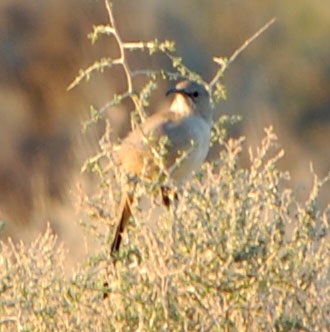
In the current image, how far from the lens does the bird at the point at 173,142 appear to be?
16.0 ft

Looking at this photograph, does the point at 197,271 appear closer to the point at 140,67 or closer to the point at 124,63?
the point at 124,63

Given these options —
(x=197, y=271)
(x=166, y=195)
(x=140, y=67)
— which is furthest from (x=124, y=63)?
(x=140, y=67)

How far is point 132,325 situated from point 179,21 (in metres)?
12.6

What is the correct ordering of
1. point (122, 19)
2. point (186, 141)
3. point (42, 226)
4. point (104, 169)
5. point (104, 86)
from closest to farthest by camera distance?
point (104, 169) → point (186, 141) → point (42, 226) → point (104, 86) → point (122, 19)

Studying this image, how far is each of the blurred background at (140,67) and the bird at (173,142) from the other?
18.4 feet

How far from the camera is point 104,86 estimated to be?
13820 mm

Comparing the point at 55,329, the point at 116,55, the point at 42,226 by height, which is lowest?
the point at 55,329

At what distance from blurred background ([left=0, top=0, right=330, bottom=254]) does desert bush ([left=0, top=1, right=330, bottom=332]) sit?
21.5 ft

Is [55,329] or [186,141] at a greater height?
[186,141]

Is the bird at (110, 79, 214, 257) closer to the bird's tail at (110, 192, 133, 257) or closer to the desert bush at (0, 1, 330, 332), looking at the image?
the bird's tail at (110, 192, 133, 257)

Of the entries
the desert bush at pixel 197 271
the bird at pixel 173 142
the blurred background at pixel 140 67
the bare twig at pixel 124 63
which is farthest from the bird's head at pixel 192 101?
the blurred background at pixel 140 67

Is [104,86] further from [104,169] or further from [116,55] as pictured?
[104,169]

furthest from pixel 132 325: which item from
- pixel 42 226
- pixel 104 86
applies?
pixel 104 86

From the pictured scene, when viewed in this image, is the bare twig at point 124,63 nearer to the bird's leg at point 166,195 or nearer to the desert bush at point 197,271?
the desert bush at point 197,271
